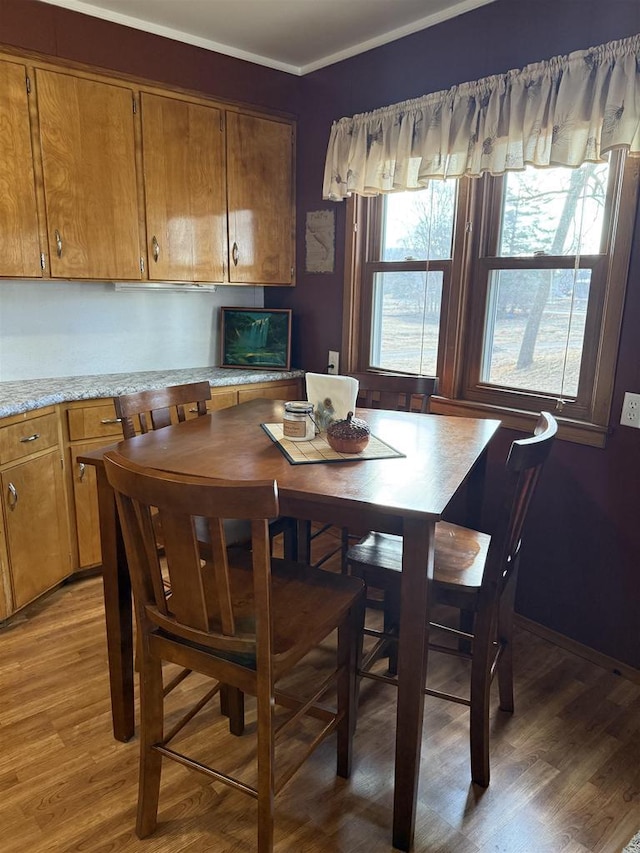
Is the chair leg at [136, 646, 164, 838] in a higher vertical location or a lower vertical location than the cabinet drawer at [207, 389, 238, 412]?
lower

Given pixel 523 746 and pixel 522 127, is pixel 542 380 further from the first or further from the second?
pixel 523 746

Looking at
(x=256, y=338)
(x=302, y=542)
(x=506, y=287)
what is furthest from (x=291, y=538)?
(x=256, y=338)

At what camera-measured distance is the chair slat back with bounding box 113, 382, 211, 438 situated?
201 cm

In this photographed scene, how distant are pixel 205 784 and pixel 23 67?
113 inches

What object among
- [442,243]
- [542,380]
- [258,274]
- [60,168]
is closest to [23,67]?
[60,168]

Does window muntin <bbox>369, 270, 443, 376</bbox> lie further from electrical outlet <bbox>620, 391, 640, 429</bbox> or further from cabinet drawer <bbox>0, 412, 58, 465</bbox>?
cabinet drawer <bbox>0, 412, 58, 465</bbox>

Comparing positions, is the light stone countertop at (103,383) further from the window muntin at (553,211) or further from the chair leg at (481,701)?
the chair leg at (481,701)

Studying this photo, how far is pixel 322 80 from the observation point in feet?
10.9

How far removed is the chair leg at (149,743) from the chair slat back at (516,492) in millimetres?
908

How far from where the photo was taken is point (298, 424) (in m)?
1.93

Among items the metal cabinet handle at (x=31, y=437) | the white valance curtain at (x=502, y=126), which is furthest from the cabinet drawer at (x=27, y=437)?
the white valance curtain at (x=502, y=126)

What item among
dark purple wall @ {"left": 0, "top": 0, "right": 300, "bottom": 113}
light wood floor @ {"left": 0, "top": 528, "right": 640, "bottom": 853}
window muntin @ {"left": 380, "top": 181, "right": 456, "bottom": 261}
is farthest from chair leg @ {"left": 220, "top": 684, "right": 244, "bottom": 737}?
dark purple wall @ {"left": 0, "top": 0, "right": 300, "bottom": 113}

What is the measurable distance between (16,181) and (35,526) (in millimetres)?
1492

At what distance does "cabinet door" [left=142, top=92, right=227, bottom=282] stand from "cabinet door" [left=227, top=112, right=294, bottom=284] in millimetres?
78
